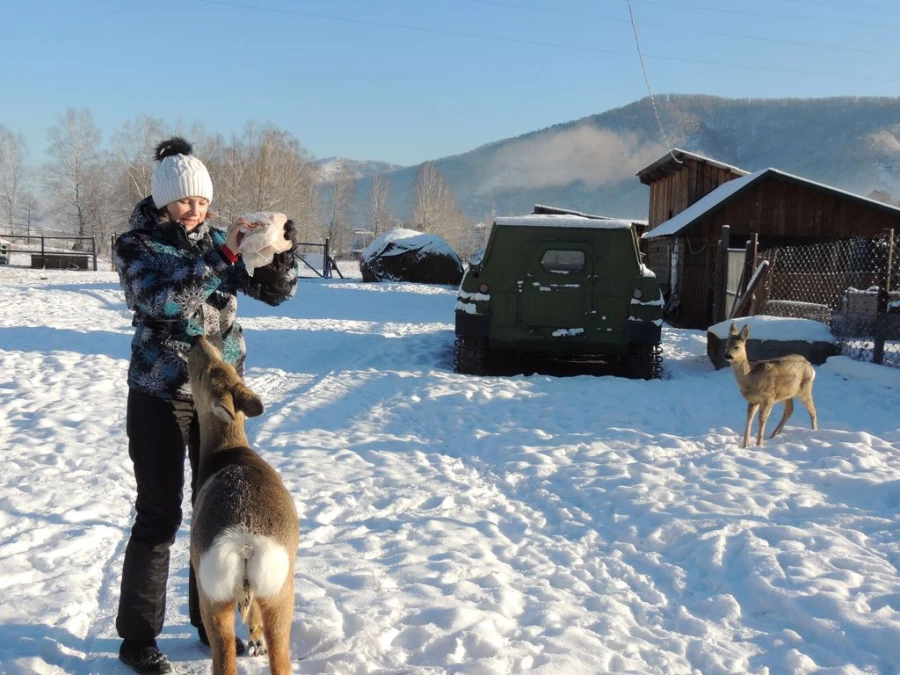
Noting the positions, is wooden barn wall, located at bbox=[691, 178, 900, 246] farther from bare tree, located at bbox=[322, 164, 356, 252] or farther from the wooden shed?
bare tree, located at bbox=[322, 164, 356, 252]

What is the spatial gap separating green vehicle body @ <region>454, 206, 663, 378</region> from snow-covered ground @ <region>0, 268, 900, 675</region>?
0.53 m

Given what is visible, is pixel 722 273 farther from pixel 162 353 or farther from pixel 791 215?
pixel 162 353

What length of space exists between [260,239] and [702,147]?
173 metres

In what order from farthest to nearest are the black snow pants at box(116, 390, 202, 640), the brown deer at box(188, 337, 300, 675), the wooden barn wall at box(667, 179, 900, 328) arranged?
the wooden barn wall at box(667, 179, 900, 328), the black snow pants at box(116, 390, 202, 640), the brown deer at box(188, 337, 300, 675)

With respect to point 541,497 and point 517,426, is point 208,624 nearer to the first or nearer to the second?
point 541,497

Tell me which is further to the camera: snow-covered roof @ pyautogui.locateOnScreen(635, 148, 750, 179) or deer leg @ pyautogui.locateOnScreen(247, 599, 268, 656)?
snow-covered roof @ pyautogui.locateOnScreen(635, 148, 750, 179)

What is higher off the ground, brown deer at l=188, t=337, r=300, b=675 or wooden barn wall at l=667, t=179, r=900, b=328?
wooden barn wall at l=667, t=179, r=900, b=328

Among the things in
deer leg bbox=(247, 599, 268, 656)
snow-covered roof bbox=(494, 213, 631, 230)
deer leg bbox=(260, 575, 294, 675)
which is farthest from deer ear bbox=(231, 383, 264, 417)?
snow-covered roof bbox=(494, 213, 631, 230)

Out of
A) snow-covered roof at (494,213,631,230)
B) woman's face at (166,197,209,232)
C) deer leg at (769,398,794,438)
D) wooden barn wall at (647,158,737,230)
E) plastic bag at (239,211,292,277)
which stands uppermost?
wooden barn wall at (647,158,737,230)

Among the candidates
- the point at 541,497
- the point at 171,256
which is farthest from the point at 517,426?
the point at 171,256

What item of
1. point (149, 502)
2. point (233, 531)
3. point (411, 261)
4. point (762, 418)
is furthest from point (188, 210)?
point (411, 261)

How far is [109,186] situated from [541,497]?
66552 mm

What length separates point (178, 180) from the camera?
9.53 feet

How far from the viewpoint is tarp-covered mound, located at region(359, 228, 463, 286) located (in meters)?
27.3
